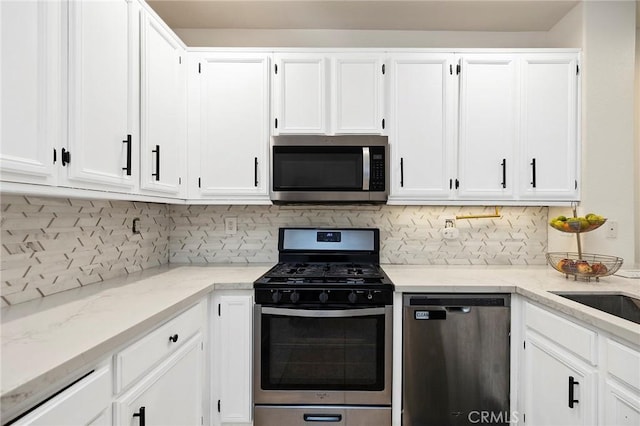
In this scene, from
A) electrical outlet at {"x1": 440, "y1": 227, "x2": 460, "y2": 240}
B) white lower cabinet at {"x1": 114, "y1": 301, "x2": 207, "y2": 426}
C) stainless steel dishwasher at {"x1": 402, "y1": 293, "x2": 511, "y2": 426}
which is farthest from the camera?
electrical outlet at {"x1": 440, "y1": 227, "x2": 460, "y2": 240}

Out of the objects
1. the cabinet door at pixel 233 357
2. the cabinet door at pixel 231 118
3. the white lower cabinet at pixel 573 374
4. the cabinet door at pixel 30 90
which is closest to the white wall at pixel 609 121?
the white lower cabinet at pixel 573 374

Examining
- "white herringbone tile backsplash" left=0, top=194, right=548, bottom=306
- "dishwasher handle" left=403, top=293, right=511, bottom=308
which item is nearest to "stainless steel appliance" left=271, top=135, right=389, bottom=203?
"white herringbone tile backsplash" left=0, top=194, right=548, bottom=306

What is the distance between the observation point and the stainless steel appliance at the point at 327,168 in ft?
7.21

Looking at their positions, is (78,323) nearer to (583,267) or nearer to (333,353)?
(333,353)

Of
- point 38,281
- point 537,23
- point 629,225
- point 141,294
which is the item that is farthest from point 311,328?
point 537,23

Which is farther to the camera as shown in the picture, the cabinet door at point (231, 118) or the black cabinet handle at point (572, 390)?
the cabinet door at point (231, 118)

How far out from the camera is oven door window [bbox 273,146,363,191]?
221 cm

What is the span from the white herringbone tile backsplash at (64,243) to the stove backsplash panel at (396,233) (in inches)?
17.3

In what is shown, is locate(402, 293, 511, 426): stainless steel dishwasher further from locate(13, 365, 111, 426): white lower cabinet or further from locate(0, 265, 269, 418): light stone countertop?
locate(13, 365, 111, 426): white lower cabinet

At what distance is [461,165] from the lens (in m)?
2.24

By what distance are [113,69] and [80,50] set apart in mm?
218

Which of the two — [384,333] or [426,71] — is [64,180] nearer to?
[384,333]

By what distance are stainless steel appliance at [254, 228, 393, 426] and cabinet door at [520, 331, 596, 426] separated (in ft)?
2.32

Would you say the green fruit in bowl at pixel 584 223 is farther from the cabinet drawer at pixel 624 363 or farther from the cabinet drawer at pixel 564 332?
the cabinet drawer at pixel 624 363
